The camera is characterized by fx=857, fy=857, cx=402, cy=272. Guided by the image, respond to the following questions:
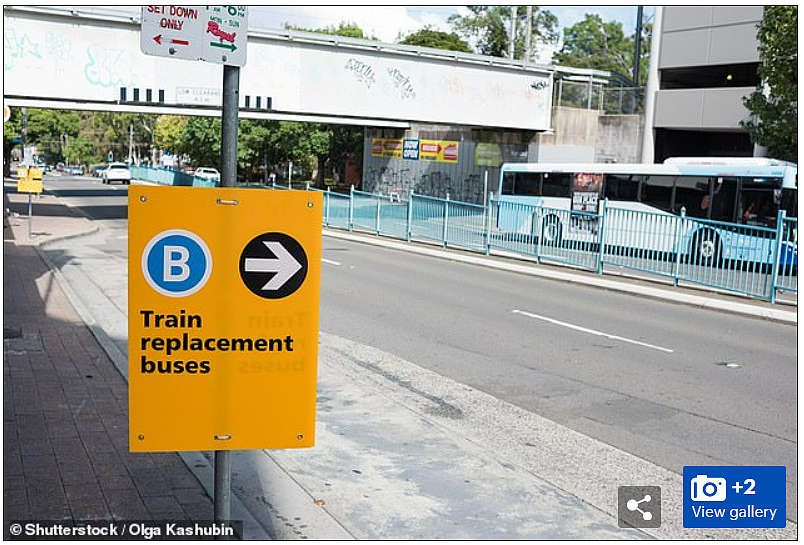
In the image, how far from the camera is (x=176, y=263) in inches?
132

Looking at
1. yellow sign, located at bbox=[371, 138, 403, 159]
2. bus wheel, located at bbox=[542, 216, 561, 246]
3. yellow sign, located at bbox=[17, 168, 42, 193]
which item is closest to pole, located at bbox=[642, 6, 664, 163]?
yellow sign, located at bbox=[371, 138, 403, 159]

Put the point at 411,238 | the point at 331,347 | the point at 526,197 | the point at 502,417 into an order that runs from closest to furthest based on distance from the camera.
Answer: the point at 502,417 → the point at 331,347 → the point at 411,238 → the point at 526,197

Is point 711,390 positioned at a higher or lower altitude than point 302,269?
lower

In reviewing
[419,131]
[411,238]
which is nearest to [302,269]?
[411,238]

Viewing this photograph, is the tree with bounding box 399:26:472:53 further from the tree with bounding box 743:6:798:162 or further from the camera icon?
the camera icon

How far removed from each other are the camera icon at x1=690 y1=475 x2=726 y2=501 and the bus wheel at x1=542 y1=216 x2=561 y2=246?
15.1 metres

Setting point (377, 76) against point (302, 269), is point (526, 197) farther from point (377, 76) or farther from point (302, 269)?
point (302, 269)

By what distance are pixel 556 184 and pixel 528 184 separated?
1395 millimetres

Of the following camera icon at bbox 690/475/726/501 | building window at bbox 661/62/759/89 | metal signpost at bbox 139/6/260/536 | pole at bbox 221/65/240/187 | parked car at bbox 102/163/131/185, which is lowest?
camera icon at bbox 690/475/726/501

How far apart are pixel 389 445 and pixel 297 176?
6325cm

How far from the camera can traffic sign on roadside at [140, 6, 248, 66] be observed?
3832 mm

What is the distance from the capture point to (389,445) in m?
6.84

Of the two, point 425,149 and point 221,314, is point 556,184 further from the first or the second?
point 221,314

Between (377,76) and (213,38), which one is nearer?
(213,38)
